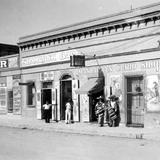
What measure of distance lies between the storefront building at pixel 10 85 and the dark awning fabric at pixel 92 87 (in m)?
8.42

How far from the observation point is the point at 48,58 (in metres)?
25.0

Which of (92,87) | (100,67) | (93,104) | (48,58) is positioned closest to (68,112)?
(93,104)

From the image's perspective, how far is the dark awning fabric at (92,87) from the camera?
806 inches

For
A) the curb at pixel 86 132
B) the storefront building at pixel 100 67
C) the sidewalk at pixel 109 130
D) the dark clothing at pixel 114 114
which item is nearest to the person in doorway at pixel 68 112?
the storefront building at pixel 100 67

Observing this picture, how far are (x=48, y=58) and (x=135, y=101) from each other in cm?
846

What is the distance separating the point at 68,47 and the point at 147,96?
7363 millimetres

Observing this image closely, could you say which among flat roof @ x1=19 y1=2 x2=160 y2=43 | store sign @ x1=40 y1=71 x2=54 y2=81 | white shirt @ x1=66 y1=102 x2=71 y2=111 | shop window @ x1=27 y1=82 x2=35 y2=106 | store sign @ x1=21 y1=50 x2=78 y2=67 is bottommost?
white shirt @ x1=66 y1=102 x2=71 y2=111

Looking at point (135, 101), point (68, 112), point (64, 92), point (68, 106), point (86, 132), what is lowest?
point (86, 132)

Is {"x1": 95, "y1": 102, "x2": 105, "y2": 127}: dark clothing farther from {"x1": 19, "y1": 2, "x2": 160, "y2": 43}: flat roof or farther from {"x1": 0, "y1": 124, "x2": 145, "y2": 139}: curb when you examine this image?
{"x1": 19, "y1": 2, "x2": 160, "y2": 43}: flat roof

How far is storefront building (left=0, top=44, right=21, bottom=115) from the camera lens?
91.5ft

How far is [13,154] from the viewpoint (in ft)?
33.7

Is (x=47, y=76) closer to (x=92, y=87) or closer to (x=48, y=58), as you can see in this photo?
(x=48, y=58)

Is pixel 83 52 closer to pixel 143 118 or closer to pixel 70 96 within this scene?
pixel 70 96

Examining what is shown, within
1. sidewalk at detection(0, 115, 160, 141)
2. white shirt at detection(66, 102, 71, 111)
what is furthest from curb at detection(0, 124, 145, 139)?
white shirt at detection(66, 102, 71, 111)
